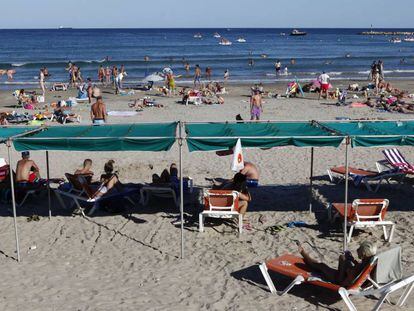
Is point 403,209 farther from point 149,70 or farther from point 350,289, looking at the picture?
point 149,70

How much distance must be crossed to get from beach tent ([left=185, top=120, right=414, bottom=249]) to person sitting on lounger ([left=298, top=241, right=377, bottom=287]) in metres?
1.46

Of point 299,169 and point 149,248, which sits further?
point 299,169

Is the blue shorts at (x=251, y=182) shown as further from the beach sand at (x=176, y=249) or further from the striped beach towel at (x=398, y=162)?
the striped beach towel at (x=398, y=162)

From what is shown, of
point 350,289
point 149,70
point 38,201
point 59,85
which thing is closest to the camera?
point 350,289

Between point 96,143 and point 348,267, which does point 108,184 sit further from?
point 348,267

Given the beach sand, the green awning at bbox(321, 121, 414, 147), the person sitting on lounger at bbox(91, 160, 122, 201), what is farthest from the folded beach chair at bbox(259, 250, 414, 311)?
the person sitting on lounger at bbox(91, 160, 122, 201)

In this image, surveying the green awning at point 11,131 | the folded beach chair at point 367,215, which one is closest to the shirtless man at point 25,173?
the green awning at point 11,131

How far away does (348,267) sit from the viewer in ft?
21.5

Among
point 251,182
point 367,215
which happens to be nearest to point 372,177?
point 251,182

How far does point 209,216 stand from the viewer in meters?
8.98

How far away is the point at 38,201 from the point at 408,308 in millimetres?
6910

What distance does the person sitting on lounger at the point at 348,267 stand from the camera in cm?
636

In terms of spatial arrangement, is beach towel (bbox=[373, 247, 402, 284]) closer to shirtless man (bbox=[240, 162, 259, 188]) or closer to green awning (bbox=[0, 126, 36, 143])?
shirtless man (bbox=[240, 162, 259, 188])

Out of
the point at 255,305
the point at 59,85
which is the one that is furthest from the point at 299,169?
the point at 59,85
